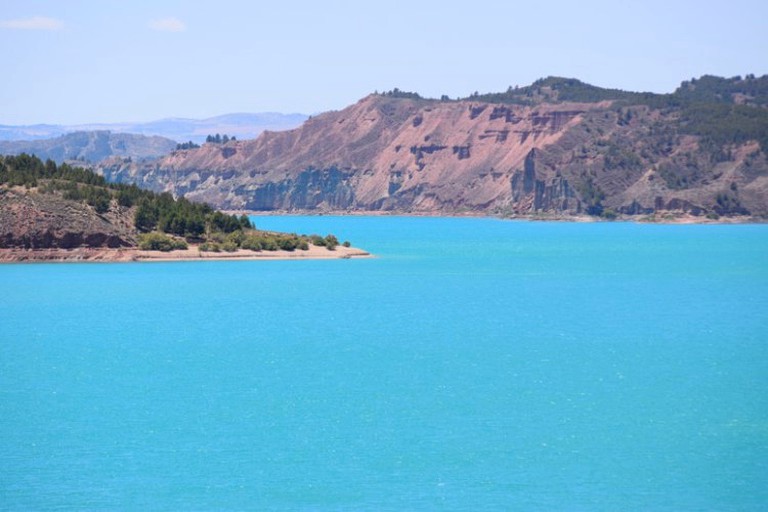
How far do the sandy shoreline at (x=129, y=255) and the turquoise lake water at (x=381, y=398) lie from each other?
18.7 m

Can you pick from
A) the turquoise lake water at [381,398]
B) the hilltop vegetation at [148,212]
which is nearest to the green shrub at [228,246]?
the hilltop vegetation at [148,212]

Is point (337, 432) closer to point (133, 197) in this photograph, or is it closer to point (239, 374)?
point (239, 374)

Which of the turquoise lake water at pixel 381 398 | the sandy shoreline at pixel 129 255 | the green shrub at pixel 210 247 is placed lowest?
the sandy shoreline at pixel 129 255

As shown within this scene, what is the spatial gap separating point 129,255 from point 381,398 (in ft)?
227


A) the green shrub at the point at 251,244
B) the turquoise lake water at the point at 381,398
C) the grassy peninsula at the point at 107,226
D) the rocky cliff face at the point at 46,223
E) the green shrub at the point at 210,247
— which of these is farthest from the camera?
the green shrub at the point at 251,244

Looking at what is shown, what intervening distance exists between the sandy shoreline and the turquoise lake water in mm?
18746

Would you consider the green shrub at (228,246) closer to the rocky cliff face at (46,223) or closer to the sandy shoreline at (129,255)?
the sandy shoreline at (129,255)

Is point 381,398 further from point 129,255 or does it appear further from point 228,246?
point 228,246

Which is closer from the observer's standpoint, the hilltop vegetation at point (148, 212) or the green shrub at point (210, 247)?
the hilltop vegetation at point (148, 212)

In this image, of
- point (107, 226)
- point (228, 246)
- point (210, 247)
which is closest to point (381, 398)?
point (107, 226)

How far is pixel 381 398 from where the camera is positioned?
43.3 metres

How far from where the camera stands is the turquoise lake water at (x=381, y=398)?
105ft

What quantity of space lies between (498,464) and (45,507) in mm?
11476

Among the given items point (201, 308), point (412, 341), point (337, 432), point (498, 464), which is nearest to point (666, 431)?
point (498, 464)
